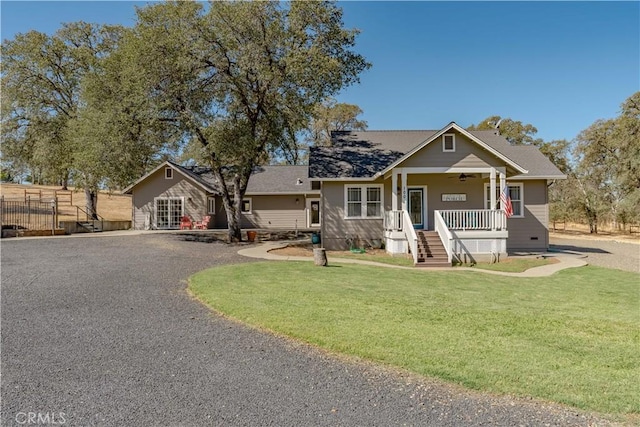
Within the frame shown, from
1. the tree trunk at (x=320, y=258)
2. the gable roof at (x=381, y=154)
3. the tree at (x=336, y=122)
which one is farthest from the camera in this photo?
the tree at (x=336, y=122)

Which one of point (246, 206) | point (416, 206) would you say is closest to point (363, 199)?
point (416, 206)

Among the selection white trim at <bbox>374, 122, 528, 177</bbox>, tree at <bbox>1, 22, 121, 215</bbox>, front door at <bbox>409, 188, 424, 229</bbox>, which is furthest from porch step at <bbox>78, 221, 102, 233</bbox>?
front door at <bbox>409, 188, 424, 229</bbox>

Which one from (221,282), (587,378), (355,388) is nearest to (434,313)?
(587,378)

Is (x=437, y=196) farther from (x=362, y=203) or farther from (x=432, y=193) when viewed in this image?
(x=362, y=203)

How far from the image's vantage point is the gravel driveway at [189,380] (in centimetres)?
327

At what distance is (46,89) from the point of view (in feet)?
94.9

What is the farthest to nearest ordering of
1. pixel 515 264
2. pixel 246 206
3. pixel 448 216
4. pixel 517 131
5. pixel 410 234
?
1. pixel 517 131
2. pixel 246 206
3. pixel 448 216
4. pixel 410 234
5. pixel 515 264

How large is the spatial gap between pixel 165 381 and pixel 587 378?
15.2 feet

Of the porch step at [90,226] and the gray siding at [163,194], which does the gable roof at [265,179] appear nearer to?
the gray siding at [163,194]

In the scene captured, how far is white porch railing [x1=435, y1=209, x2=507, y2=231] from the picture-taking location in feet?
47.9

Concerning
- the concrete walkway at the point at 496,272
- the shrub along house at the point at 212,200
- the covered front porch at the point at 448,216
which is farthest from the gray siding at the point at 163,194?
the covered front porch at the point at 448,216

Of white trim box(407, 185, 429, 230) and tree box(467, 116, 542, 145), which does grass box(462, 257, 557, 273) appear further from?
tree box(467, 116, 542, 145)

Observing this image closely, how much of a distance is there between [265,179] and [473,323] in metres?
26.2

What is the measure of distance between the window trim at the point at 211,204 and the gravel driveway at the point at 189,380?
72.3 feet
